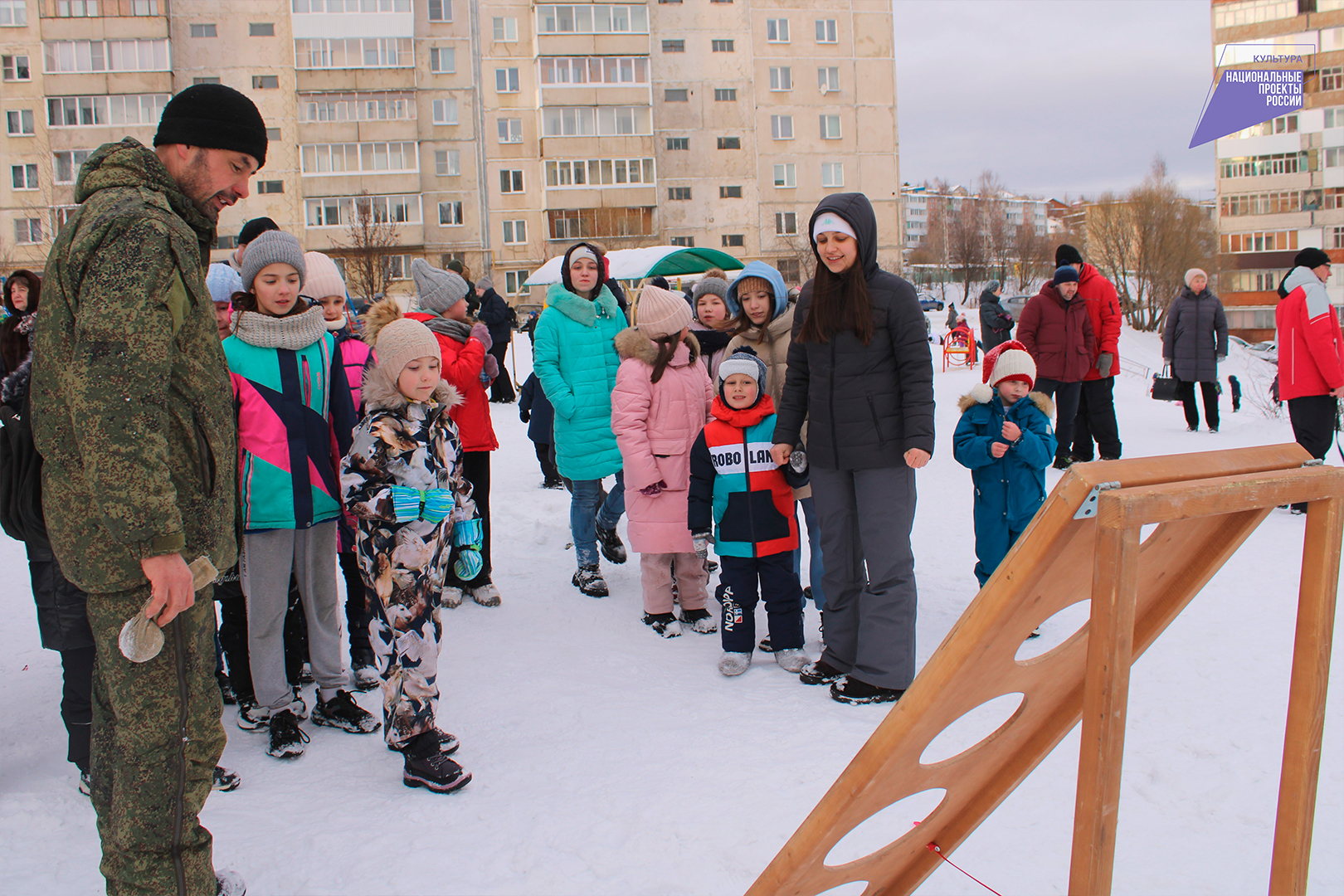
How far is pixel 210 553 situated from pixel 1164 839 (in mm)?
2689

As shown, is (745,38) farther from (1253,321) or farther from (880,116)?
(1253,321)

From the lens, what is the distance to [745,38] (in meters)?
47.0

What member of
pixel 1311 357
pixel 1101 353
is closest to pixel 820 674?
pixel 1311 357

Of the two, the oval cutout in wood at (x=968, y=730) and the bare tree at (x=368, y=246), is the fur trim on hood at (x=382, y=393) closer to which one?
the oval cutout in wood at (x=968, y=730)

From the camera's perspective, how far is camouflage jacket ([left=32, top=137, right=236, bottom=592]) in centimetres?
191

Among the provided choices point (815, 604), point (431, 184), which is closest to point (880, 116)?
point (431, 184)

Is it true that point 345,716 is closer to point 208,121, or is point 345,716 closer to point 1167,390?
point 208,121

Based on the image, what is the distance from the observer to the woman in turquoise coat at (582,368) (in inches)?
209

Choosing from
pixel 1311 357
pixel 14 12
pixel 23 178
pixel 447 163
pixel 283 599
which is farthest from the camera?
pixel 447 163

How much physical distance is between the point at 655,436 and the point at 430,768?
2.13 meters

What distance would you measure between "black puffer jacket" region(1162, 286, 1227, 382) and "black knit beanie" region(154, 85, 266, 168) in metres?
10.1

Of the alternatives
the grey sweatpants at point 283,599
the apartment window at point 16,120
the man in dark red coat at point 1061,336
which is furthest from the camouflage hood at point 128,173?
the apartment window at point 16,120

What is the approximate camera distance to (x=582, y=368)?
5312 millimetres

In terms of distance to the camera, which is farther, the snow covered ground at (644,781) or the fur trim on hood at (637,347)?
the fur trim on hood at (637,347)
